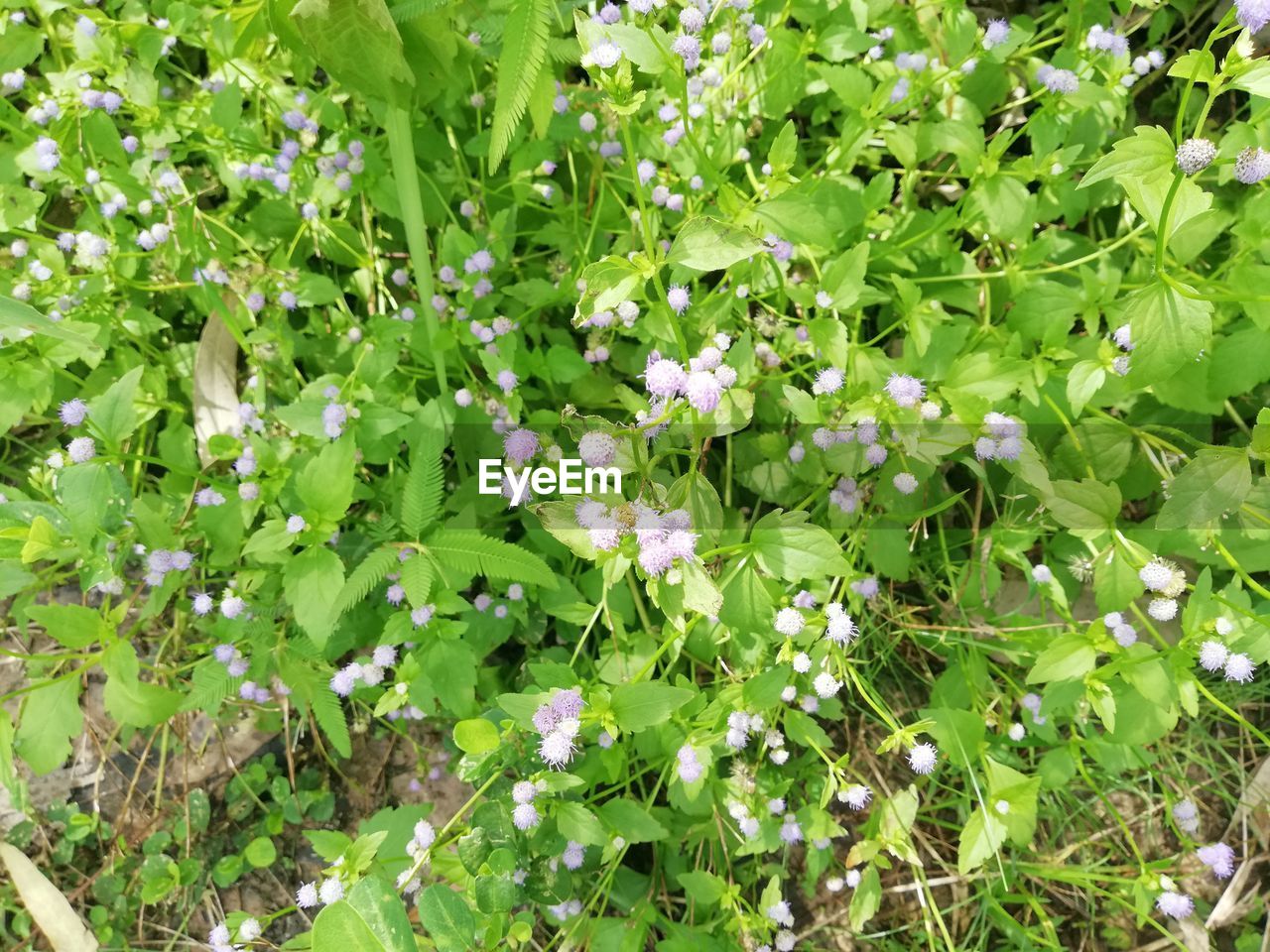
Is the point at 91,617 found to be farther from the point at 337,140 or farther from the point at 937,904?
the point at 937,904

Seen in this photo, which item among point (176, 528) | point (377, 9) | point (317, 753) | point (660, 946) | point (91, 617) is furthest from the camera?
point (317, 753)

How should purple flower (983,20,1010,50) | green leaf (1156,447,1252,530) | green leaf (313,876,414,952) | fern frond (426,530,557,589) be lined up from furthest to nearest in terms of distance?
purple flower (983,20,1010,50) < fern frond (426,530,557,589) < green leaf (1156,447,1252,530) < green leaf (313,876,414,952)

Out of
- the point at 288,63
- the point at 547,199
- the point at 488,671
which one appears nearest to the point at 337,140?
the point at 288,63

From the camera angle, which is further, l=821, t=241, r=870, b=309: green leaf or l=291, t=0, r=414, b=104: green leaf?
l=821, t=241, r=870, b=309: green leaf

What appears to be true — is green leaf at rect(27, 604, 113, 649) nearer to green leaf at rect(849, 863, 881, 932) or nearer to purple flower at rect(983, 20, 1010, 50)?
green leaf at rect(849, 863, 881, 932)

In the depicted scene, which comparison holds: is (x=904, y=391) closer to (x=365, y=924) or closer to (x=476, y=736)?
(x=476, y=736)

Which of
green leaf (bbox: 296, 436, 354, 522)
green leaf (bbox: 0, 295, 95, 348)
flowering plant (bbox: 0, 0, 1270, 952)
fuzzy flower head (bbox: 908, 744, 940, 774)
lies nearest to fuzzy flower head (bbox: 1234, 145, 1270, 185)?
flowering plant (bbox: 0, 0, 1270, 952)

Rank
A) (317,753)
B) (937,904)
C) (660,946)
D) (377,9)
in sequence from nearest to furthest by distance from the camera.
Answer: (377,9), (660,946), (937,904), (317,753)

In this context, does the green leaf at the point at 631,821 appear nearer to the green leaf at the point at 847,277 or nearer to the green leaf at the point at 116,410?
the green leaf at the point at 847,277
